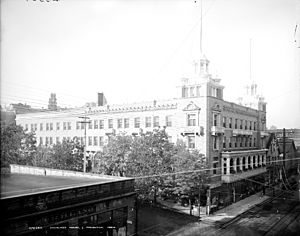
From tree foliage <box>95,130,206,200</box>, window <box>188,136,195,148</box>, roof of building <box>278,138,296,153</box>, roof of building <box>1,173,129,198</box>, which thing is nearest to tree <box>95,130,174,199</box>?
tree foliage <box>95,130,206,200</box>

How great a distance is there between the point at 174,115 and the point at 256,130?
1025 centimetres

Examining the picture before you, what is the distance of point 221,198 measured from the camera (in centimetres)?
1766

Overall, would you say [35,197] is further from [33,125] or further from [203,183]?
[33,125]

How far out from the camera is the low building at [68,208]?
4.47 m

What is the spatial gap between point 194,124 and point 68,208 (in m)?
13.3

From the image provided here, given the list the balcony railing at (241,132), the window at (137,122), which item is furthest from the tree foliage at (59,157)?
the balcony railing at (241,132)

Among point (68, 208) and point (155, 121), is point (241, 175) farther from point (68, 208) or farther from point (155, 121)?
point (68, 208)

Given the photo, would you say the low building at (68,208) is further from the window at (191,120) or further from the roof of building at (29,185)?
the window at (191,120)

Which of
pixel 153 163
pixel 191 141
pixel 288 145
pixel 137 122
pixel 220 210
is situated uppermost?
pixel 137 122

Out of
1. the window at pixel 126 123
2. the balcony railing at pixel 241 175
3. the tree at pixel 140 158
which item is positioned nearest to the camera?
the tree at pixel 140 158

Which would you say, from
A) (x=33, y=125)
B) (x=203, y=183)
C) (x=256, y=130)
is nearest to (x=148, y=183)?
(x=203, y=183)

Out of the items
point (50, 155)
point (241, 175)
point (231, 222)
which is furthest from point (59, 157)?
point (241, 175)

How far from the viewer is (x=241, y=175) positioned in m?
19.7

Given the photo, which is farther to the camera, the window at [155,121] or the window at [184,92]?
the window at [155,121]
